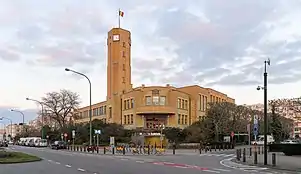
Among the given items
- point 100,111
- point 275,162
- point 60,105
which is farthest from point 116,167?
point 100,111

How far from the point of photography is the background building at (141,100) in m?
108

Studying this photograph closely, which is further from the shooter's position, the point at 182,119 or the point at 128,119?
the point at 182,119

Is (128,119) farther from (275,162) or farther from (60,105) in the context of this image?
(275,162)

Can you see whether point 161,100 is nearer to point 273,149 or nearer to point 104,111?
point 104,111

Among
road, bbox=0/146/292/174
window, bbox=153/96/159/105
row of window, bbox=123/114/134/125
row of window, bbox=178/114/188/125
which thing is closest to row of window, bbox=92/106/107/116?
row of window, bbox=123/114/134/125

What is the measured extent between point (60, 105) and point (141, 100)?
19.4m

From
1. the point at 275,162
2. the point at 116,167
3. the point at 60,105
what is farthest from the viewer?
the point at 60,105

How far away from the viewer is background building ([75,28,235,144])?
108062 millimetres

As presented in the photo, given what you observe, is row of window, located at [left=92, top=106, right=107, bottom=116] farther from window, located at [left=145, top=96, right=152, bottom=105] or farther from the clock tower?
window, located at [left=145, top=96, right=152, bottom=105]

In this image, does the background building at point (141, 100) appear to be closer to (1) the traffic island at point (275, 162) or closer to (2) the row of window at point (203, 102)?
(2) the row of window at point (203, 102)

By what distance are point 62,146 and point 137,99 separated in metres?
35.5

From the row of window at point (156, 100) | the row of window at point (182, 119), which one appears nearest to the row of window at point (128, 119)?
the row of window at point (156, 100)

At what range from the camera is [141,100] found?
357 feet

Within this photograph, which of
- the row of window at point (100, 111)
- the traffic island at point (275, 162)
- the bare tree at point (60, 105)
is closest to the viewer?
the traffic island at point (275, 162)
